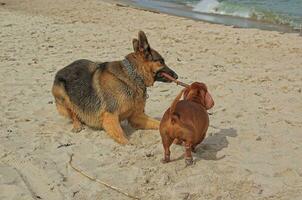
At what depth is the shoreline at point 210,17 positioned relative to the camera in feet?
55.4

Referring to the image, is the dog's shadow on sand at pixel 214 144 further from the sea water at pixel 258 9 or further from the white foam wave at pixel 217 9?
Result: the white foam wave at pixel 217 9

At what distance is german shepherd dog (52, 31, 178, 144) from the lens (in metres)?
6.06

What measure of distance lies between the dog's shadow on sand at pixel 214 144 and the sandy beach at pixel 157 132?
0.04 feet

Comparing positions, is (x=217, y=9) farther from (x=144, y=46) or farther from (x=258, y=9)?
(x=144, y=46)

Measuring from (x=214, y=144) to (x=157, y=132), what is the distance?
2.59 feet

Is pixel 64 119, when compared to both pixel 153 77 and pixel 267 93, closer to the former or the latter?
pixel 153 77

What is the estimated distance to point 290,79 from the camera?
9.12 meters

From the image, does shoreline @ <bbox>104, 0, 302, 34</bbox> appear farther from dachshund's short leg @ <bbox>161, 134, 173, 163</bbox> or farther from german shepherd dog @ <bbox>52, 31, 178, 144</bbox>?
dachshund's short leg @ <bbox>161, 134, 173, 163</bbox>

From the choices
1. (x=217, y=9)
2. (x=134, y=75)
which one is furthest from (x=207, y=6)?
(x=134, y=75)

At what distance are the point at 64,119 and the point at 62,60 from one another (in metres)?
3.54

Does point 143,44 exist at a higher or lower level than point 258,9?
higher

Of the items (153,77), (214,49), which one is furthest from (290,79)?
(153,77)

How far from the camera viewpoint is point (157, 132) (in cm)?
632

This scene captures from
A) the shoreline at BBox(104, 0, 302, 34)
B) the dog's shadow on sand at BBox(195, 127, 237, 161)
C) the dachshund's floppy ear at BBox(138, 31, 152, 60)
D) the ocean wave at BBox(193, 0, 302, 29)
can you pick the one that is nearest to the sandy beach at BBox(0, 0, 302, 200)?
the dog's shadow on sand at BBox(195, 127, 237, 161)
